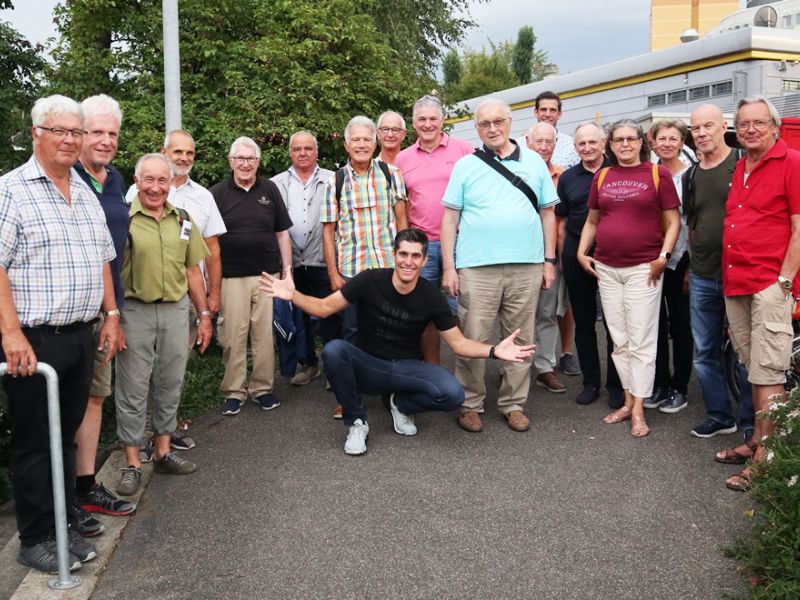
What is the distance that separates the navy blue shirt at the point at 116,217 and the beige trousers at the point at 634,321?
A: 3131 millimetres

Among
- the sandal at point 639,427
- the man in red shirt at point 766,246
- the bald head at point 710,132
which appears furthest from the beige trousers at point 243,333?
the man in red shirt at point 766,246

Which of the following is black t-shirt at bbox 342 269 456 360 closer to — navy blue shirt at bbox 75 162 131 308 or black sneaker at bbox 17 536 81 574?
navy blue shirt at bbox 75 162 131 308

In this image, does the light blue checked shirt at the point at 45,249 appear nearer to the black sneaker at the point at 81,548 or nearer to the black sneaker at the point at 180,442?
the black sneaker at the point at 81,548

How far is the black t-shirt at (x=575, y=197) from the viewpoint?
19.5 feet

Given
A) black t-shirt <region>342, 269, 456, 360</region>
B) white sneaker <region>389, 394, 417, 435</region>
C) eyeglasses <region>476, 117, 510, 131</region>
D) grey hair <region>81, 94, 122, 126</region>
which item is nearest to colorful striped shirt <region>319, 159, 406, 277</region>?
black t-shirt <region>342, 269, 456, 360</region>

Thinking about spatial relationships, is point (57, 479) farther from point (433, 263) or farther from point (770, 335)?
point (770, 335)

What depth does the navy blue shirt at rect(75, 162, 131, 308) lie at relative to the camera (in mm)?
4188

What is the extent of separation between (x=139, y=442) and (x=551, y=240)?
9.85 feet

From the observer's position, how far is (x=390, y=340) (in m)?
5.36

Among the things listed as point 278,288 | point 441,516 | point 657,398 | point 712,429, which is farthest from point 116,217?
point 657,398

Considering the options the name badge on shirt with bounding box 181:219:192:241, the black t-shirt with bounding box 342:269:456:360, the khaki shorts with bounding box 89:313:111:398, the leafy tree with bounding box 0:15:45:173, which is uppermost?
the leafy tree with bounding box 0:15:45:173

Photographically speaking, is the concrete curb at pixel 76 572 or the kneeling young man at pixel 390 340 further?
the kneeling young man at pixel 390 340

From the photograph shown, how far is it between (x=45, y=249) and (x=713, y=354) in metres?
3.92

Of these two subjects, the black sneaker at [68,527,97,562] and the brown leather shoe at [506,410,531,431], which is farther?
the brown leather shoe at [506,410,531,431]
